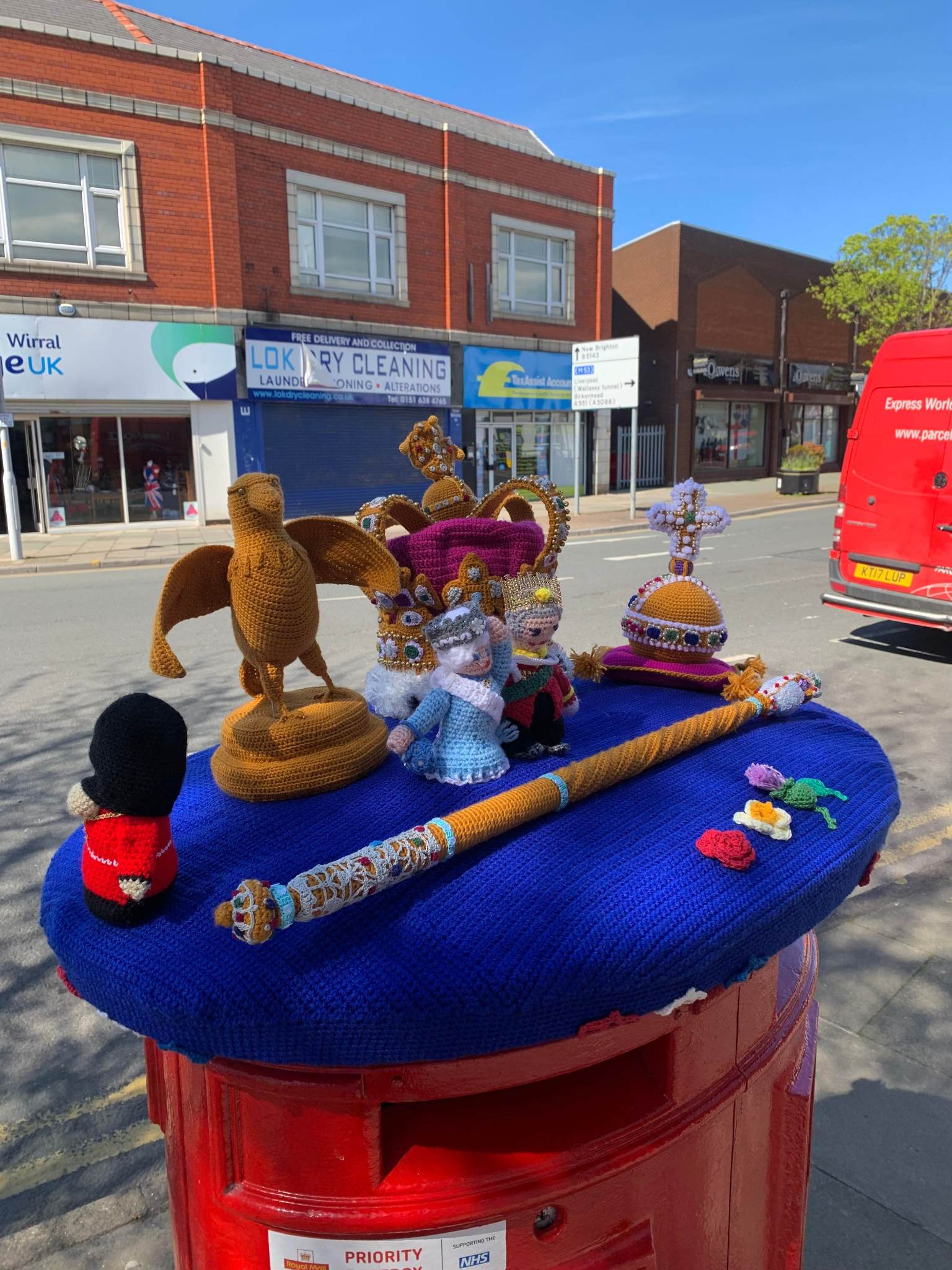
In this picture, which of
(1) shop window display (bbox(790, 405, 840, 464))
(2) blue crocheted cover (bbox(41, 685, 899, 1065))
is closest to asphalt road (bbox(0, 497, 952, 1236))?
(2) blue crocheted cover (bbox(41, 685, 899, 1065))

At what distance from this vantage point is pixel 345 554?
6.00 ft

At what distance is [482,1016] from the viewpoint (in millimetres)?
1140

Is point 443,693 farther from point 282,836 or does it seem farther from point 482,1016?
point 482,1016

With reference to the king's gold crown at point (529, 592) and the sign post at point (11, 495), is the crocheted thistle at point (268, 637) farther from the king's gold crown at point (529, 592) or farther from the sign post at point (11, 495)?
the sign post at point (11, 495)

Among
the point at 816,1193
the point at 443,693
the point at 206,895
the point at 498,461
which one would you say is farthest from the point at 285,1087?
the point at 498,461

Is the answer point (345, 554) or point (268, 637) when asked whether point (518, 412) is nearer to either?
point (345, 554)

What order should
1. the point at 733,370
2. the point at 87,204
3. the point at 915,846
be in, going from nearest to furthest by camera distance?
the point at 915,846 < the point at 87,204 < the point at 733,370

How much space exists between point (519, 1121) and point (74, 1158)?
1852 mm

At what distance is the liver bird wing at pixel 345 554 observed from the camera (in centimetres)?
180

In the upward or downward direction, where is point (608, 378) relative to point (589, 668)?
upward

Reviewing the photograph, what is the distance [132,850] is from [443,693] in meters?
0.68

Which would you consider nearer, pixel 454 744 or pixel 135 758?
pixel 135 758

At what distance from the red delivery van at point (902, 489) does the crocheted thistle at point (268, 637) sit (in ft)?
23.7

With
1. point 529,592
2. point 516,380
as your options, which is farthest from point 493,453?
point 529,592
